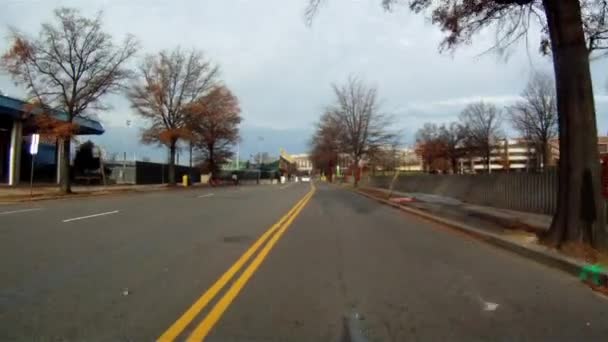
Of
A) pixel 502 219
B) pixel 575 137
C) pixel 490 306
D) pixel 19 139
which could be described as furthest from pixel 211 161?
pixel 490 306

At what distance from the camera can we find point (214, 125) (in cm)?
6650

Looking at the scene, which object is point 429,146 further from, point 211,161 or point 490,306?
point 490,306

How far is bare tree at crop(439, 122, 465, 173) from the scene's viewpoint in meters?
100

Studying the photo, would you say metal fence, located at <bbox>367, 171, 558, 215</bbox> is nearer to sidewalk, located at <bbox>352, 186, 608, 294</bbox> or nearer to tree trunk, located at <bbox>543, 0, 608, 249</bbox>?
sidewalk, located at <bbox>352, 186, 608, 294</bbox>

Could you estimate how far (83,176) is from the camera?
5406 centimetres

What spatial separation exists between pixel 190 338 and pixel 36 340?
4.54 feet

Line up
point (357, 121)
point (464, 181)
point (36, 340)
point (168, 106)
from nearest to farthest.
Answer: point (36, 340) < point (464, 181) < point (168, 106) < point (357, 121)

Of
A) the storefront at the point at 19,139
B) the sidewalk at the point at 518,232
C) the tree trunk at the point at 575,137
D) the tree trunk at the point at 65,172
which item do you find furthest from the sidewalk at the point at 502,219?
the storefront at the point at 19,139

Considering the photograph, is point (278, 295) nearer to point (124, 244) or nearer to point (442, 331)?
point (442, 331)

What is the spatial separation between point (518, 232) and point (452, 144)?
93.4 meters

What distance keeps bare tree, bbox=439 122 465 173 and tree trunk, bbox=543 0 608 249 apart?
89732mm

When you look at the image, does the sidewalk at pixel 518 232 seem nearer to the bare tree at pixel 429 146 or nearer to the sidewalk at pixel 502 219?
the sidewalk at pixel 502 219

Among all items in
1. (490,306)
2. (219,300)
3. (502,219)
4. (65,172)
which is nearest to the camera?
(490,306)

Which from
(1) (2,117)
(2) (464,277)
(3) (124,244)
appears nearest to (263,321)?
(2) (464,277)
